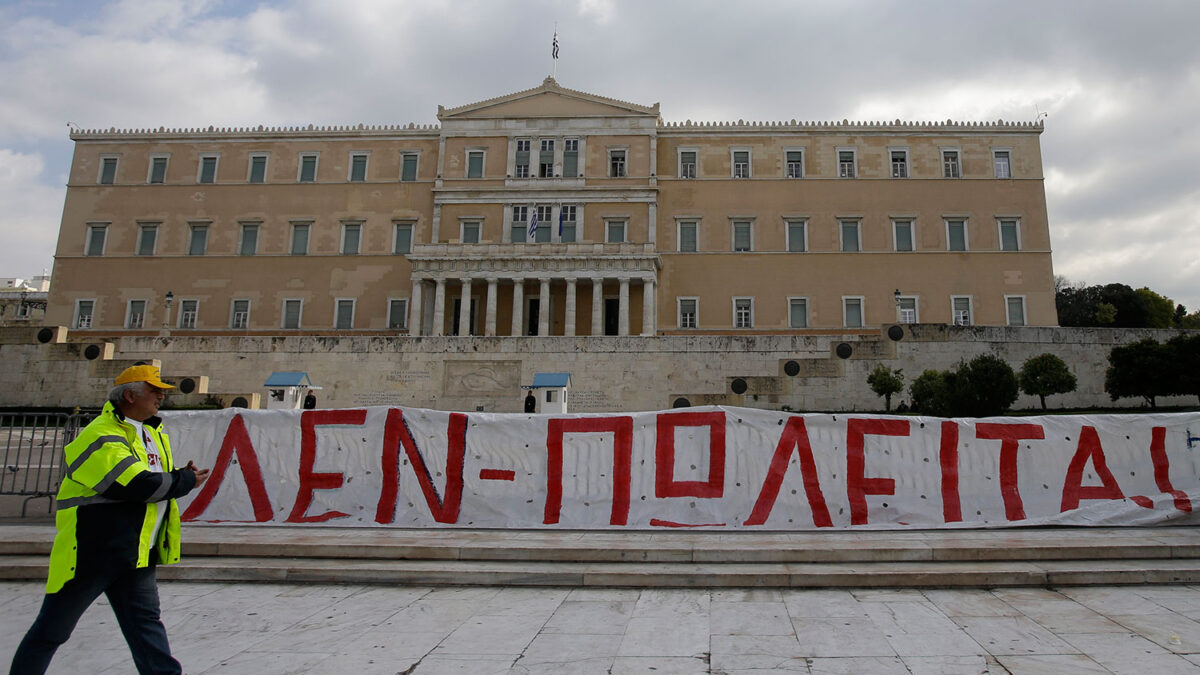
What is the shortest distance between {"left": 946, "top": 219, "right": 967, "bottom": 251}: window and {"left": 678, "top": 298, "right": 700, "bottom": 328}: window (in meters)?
12.7

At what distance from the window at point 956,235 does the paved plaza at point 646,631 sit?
32874 millimetres

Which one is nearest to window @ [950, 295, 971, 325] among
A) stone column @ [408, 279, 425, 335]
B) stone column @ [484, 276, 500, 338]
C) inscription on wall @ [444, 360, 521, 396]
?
stone column @ [484, 276, 500, 338]

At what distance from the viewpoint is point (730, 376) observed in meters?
22.2

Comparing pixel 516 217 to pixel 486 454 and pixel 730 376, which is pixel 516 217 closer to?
pixel 730 376

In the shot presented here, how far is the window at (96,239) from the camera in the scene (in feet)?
124

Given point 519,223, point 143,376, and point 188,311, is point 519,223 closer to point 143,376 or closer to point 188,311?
point 188,311

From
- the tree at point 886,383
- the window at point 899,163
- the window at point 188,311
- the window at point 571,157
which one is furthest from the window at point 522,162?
the tree at point 886,383

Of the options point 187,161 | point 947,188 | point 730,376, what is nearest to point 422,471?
point 730,376

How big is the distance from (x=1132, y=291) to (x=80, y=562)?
59068 mm

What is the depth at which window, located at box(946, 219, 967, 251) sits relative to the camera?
35.4 meters

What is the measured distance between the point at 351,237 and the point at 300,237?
2.73m

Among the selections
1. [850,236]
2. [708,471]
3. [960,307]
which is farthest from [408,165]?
[708,471]

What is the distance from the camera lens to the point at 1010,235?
3541 cm

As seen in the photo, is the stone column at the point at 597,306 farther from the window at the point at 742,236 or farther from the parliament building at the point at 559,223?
the window at the point at 742,236
